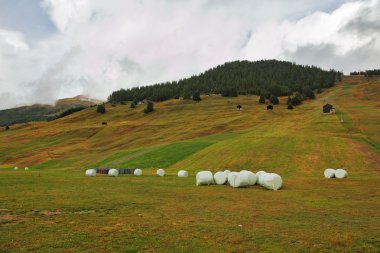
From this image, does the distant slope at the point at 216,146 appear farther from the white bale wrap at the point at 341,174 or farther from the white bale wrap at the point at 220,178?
the white bale wrap at the point at 220,178

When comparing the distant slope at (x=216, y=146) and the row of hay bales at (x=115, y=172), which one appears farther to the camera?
the distant slope at (x=216, y=146)

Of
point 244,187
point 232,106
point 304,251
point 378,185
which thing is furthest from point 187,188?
point 232,106

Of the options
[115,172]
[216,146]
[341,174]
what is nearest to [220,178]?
[341,174]

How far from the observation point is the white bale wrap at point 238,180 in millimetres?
42688

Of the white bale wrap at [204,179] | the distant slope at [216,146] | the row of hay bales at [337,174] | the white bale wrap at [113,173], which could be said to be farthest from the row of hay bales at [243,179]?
the white bale wrap at [113,173]

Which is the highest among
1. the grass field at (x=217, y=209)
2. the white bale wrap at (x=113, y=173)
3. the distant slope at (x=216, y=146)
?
the distant slope at (x=216, y=146)

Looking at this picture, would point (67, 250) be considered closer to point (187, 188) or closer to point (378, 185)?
A: point (187, 188)

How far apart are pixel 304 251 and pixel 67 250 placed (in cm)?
1092

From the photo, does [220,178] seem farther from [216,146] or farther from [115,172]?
[216,146]

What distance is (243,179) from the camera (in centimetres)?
4259

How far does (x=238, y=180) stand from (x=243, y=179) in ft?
2.08

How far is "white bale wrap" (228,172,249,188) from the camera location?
42.7 m

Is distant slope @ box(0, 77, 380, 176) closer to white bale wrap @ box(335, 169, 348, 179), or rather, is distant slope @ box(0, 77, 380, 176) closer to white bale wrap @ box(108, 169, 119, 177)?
white bale wrap @ box(335, 169, 348, 179)

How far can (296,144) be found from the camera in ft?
261
